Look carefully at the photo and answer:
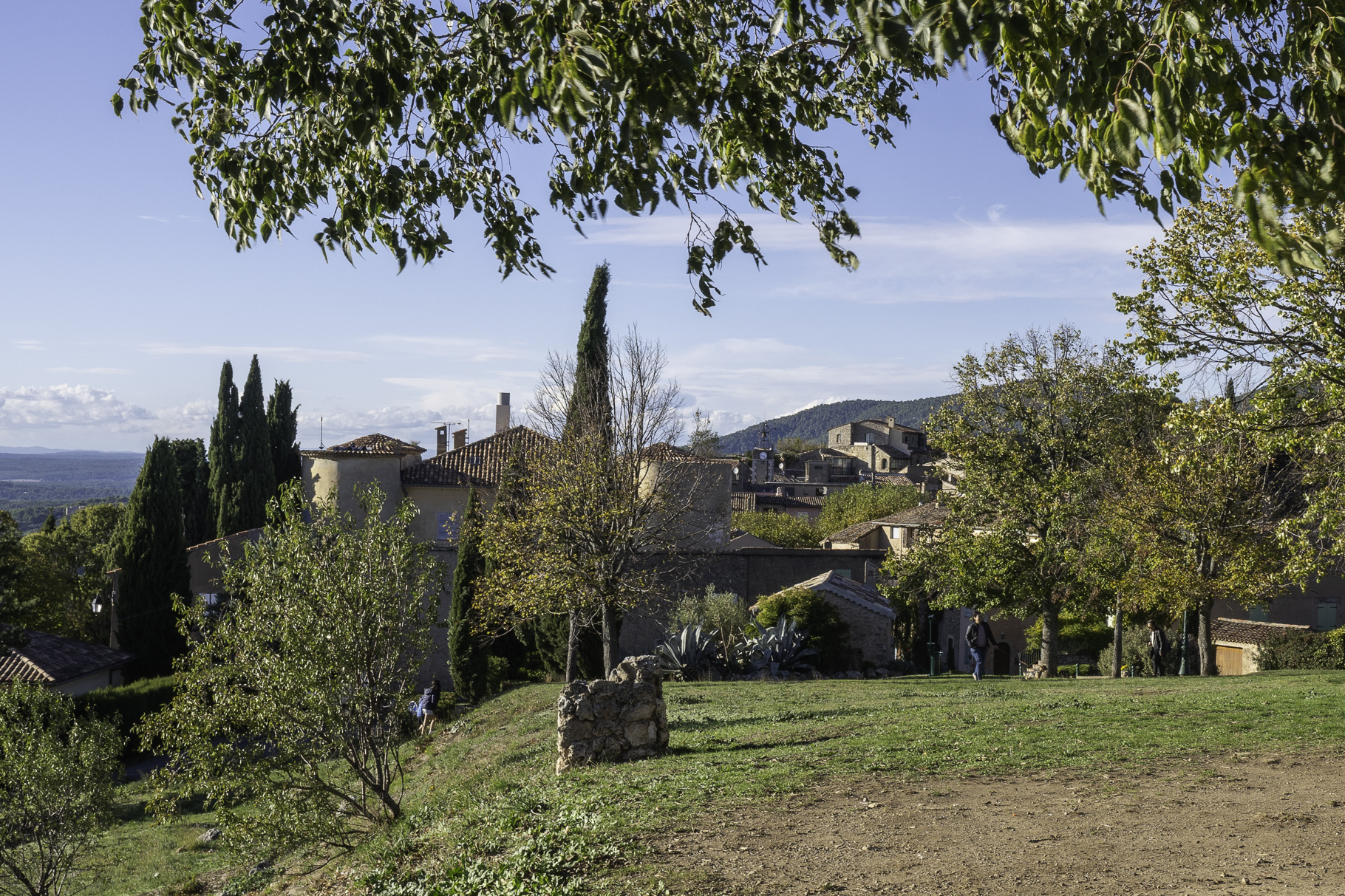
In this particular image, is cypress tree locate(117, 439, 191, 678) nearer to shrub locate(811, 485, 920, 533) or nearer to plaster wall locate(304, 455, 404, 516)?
plaster wall locate(304, 455, 404, 516)

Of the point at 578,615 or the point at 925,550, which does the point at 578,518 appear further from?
the point at 925,550

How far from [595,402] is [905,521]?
2847cm

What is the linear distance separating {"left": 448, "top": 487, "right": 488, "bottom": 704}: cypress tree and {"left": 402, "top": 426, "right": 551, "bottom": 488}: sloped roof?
8859mm

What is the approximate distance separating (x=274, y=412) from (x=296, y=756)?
50.6 m

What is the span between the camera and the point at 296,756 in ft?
40.2

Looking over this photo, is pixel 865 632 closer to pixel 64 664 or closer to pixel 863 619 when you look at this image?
pixel 863 619

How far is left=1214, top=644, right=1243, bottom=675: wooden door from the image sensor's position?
3381cm

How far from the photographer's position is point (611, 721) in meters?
12.3

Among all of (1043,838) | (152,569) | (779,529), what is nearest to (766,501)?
(779,529)

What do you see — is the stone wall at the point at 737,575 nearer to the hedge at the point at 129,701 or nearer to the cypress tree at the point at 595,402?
the cypress tree at the point at 595,402

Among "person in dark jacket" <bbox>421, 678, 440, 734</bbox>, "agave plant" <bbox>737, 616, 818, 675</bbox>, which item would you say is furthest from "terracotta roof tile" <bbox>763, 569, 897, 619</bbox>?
"person in dark jacket" <bbox>421, 678, 440, 734</bbox>

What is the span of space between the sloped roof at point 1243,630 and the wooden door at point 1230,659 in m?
0.35

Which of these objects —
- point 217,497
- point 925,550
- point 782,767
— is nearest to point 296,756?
point 782,767

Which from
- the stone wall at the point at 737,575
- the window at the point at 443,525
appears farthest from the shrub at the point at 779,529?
the stone wall at the point at 737,575
